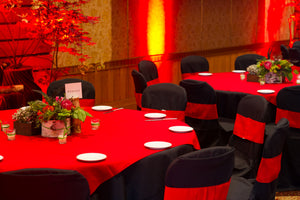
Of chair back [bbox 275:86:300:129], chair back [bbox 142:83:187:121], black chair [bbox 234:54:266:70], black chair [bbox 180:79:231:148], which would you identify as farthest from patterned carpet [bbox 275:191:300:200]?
black chair [bbox 234:54:266:70]

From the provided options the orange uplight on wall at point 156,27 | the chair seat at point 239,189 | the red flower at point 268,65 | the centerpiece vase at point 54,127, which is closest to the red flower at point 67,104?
the centerpiece vase at point 54,127

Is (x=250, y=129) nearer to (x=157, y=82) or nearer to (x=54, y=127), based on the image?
(x=54, y=127)

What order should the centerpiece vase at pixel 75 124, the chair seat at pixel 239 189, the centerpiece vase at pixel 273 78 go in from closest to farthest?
the chair seat at pixel 239 189 < the centerpiece vase at pixel 75 124 < the centerpiece vase at pixel 273 78

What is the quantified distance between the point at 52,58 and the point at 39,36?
741 mm

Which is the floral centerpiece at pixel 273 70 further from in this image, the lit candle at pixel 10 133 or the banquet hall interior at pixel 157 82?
the lit candle at pixel 10 133

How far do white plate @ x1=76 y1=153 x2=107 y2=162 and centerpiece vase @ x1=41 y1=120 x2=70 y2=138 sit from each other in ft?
1.53

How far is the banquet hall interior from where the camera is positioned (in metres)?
3.13

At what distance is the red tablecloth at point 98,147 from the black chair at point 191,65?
3.22m

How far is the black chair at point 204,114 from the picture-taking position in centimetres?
527

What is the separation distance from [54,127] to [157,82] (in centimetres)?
348

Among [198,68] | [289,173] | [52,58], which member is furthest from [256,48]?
[289,173]

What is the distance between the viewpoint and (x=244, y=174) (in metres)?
3.95

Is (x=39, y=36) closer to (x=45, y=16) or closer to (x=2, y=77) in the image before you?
(x=45, y=16)

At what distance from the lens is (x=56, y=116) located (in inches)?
135
